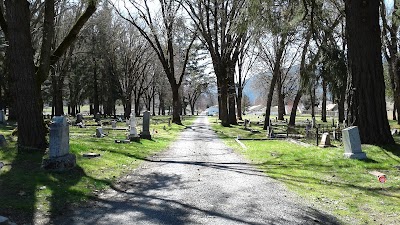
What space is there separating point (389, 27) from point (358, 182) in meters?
21.1

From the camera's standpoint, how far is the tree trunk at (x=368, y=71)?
1123 cm

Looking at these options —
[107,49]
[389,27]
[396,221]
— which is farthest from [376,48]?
[107,49]

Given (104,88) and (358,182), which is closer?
(358,182)

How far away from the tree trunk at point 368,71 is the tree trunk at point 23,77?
358 inches

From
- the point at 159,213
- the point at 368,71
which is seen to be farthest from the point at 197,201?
the point at 368,71

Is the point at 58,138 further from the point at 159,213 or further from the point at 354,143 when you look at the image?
the point at 354,143

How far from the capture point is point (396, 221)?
544cm

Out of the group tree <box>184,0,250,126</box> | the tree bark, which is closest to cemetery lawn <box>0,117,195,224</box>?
tree <box>184,0,250,126</box>

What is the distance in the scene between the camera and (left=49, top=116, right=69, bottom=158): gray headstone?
826cm

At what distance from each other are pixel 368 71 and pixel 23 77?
9574mm

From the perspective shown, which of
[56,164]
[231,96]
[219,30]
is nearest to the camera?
[56,164]

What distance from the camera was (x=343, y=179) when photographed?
841cm

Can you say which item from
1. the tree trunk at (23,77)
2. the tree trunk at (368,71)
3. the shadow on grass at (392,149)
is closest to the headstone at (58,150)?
the tree trunk at (23,77)

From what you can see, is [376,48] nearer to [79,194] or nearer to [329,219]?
[329,219]
